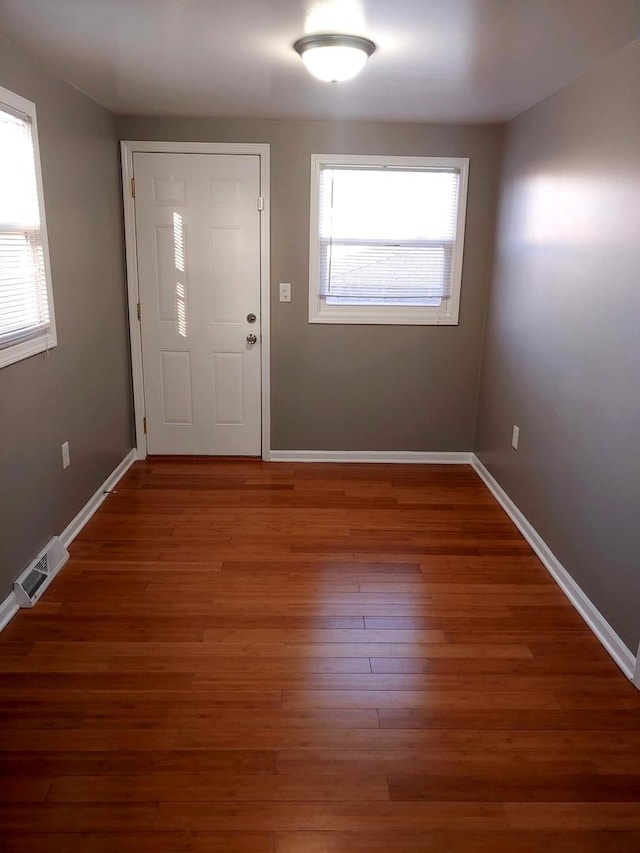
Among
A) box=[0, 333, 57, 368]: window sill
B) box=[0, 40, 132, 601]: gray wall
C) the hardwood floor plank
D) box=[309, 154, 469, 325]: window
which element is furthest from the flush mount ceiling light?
the hardwood floor plank

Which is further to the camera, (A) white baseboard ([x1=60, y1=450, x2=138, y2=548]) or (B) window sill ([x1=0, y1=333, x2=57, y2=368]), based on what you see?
(A) white baseboard ([x1=60, y1=450, x2=138, y2=548])

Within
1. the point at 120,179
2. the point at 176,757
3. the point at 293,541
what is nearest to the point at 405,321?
the point at 293,541

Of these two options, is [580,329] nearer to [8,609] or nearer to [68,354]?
[68,354]

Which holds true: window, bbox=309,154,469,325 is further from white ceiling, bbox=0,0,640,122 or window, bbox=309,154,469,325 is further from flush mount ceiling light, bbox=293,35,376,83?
flush mount ceiling light, bbox=293,35,376,83

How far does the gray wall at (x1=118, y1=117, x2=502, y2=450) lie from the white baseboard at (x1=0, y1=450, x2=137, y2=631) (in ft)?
3.45

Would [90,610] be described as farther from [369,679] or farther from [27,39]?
[27,39]

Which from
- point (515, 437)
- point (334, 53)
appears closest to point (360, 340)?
point (515, 437)

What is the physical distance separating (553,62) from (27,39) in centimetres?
213

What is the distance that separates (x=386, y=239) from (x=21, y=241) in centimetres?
234

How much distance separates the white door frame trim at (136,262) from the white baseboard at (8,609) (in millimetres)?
1972

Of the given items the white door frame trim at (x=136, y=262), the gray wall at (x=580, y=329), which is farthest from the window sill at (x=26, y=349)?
the gray wall at (x=580, y=329)

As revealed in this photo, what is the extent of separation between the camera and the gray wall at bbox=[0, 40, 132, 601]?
2.64 meters

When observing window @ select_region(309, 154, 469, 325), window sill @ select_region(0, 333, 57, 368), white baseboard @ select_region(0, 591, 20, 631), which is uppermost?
window @ select_region(309, 154, 469, 325)

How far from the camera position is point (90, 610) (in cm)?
271
